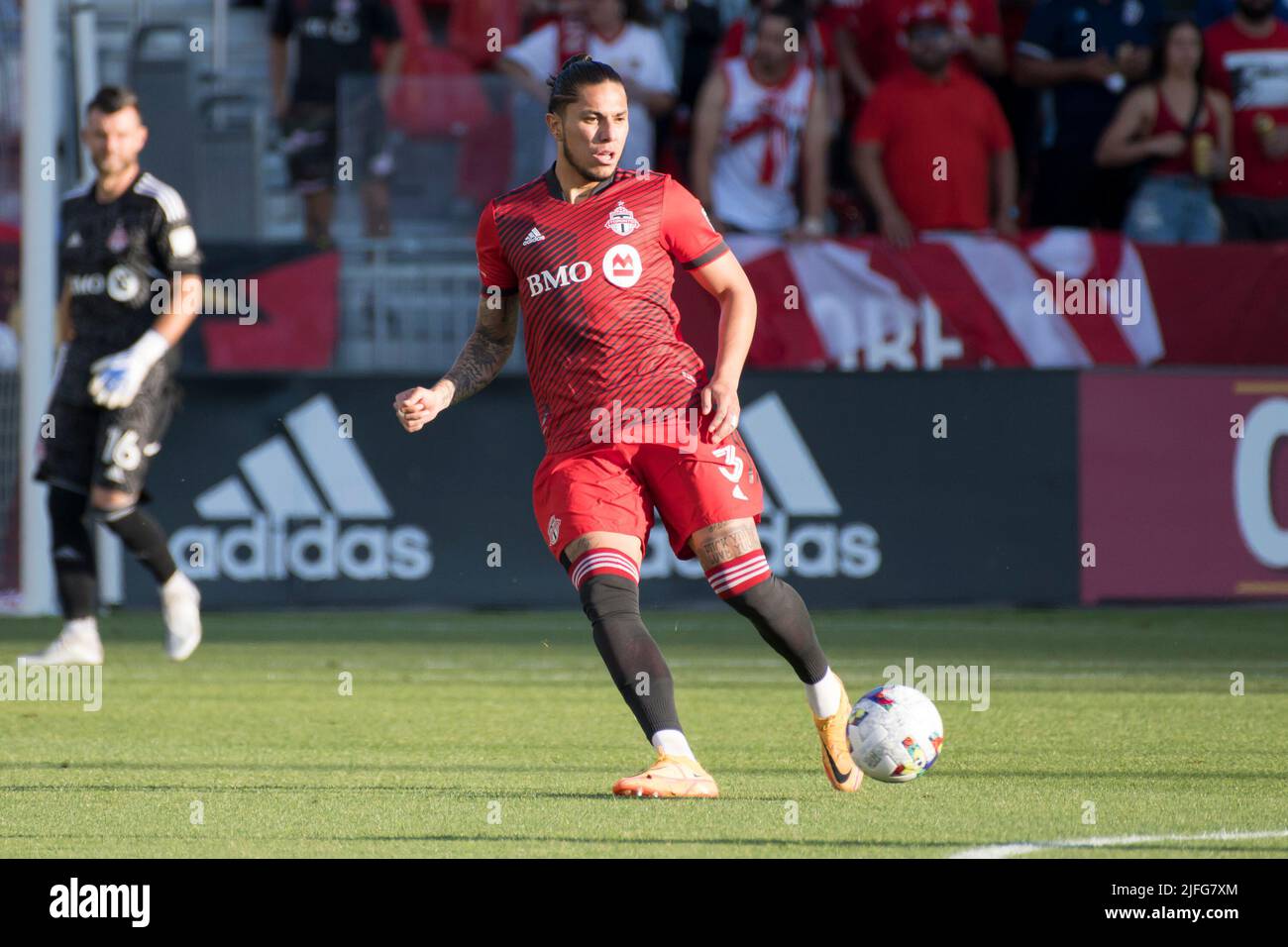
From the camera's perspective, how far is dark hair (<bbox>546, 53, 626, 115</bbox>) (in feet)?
19.3

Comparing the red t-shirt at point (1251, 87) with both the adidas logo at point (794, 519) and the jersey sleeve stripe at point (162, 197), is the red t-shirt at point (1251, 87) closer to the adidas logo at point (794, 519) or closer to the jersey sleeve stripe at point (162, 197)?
the adidas logo at point (794, 519)

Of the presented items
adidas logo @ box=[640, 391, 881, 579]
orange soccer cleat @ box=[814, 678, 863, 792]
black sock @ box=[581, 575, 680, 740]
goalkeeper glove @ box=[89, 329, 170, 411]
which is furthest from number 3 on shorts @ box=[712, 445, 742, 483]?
adidas logo @ box=[640, 391, 881, 579]

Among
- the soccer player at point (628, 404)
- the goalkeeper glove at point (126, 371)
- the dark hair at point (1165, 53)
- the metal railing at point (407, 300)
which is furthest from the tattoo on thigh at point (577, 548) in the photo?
the dark hair at point (1165, 53)

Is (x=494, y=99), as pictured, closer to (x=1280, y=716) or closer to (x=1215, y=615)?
(x=1215, y=615)

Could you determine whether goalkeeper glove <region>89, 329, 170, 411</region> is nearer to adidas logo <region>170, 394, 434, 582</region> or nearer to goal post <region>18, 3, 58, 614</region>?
adidas logo <region>170, 394, 434, 582</region>

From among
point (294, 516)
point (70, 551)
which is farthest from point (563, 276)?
point (294, 516)

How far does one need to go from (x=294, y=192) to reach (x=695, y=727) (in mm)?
7089

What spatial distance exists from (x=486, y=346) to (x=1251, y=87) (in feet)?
30.1

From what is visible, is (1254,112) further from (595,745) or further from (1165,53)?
(595,745)

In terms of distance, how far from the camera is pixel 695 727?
7727 mm

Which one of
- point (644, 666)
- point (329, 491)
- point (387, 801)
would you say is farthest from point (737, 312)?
point (329, 491)

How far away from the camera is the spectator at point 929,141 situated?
533 inches

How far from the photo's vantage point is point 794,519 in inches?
478

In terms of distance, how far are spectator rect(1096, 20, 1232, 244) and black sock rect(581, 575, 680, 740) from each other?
8.60 meters
